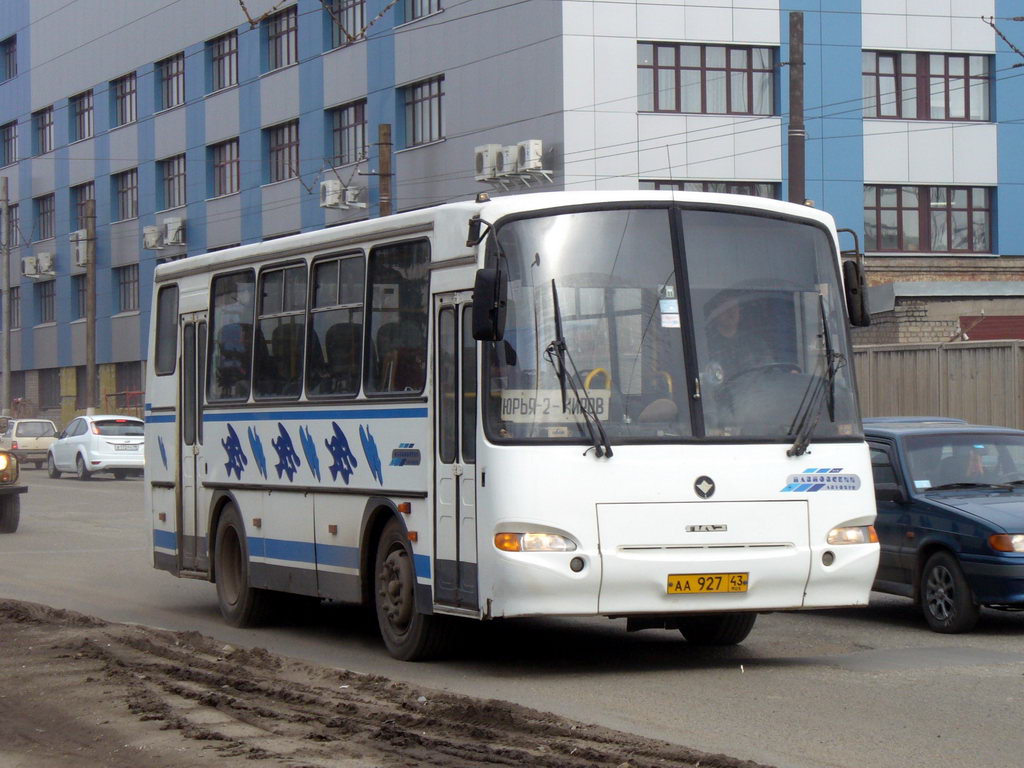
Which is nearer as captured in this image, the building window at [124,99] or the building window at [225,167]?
the building window at [225,167]

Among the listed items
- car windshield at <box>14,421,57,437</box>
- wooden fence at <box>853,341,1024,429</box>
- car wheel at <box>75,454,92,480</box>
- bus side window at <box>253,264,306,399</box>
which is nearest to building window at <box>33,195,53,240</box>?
car windshield at <box>14,421,57,437</box>

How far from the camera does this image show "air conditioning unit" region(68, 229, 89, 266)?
60125 millimetres

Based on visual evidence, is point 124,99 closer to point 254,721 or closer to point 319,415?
point 319,415

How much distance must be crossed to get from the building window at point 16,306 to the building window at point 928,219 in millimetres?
40075

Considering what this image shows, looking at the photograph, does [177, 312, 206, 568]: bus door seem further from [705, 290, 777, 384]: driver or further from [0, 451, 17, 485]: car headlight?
[0, 451, 17, 485]: car headlight

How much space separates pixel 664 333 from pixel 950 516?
11.1ft

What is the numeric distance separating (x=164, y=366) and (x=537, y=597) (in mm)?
5900

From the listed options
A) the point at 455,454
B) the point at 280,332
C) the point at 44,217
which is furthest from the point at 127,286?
the point at 455,454

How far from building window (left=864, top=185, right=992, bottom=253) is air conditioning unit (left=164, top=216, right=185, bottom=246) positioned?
2383cm

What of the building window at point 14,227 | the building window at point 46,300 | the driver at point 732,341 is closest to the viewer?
the driver at point 732,341

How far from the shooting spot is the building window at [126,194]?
59781 millimetres

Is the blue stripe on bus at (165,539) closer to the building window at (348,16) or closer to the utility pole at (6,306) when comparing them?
the building window at (348,16)

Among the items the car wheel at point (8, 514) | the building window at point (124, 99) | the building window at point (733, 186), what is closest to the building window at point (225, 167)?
the building window at point (124, 99)

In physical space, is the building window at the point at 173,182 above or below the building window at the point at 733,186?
above
